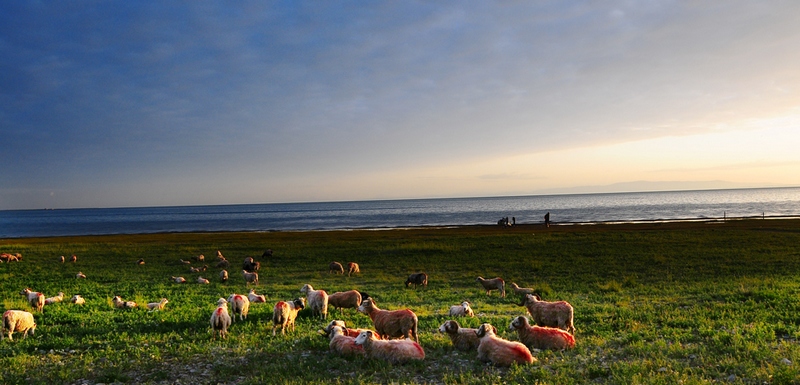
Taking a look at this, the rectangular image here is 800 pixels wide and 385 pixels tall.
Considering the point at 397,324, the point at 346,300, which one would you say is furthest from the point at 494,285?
the point at 397,324

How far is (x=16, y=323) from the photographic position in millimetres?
11438

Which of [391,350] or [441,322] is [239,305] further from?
[391,350]

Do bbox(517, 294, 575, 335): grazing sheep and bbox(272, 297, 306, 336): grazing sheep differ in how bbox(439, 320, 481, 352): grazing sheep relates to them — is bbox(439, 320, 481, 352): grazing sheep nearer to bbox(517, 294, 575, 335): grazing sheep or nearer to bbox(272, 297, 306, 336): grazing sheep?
bbox(517, 294, 575, 335): grazing sheep

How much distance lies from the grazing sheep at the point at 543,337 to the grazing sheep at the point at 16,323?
12.2 m

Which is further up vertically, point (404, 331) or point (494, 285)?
point (404, 331)

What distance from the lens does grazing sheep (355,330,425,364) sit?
353 inches

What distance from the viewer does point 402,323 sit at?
10930mm

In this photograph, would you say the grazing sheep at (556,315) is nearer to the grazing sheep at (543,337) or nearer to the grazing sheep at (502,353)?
the grazing sheep at (543,337)

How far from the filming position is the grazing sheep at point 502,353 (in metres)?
8.67

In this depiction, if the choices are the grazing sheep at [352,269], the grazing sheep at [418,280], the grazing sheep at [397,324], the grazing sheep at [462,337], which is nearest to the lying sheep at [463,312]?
the grazing sheep at [397,324]

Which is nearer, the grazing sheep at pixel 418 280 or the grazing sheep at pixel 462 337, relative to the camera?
the grazing sheep at pixel 462 337

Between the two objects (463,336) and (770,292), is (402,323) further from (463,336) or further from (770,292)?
(770,292)

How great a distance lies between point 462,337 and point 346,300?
255 inches

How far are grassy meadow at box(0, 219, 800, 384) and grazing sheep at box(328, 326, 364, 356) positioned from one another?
0.67ft
